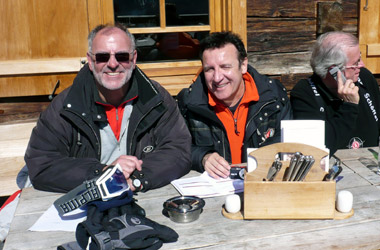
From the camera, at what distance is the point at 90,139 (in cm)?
249

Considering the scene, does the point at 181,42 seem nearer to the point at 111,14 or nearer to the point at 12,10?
the point at 111,14

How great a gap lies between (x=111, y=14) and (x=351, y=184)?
2.29m

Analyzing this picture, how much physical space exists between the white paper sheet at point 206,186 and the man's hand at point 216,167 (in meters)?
0.03

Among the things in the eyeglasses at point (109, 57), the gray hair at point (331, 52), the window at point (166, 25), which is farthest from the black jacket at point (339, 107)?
the eyeglasses at point (109, 57)

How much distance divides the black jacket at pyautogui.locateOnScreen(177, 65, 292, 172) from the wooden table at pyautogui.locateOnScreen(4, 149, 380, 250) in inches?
34.2

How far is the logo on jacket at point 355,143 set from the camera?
3.10 meters

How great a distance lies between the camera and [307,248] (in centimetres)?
158

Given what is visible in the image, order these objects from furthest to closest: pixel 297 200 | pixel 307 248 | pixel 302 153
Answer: pixel 302 153 → pixel 297 200 → pixel 307 248

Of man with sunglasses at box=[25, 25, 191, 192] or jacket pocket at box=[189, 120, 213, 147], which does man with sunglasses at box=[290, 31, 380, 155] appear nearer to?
jacket pocket at box=[189, 120, 213, 147]

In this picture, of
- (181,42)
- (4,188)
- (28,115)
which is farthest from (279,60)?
(4,188)

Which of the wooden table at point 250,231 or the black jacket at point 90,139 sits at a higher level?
the black jacket at point 90,139

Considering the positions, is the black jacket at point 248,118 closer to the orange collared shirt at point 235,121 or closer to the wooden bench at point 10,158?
the orange collared shirt at point 235,121

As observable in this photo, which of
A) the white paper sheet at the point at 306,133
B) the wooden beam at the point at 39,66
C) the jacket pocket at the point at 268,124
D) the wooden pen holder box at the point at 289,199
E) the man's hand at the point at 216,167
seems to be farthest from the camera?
the wooden beam at the point at 39,66

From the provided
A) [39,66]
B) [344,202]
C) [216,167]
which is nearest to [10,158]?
[39,66]
